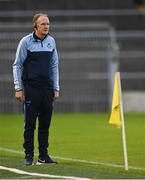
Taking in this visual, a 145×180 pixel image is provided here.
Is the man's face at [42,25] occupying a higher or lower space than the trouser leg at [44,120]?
higher

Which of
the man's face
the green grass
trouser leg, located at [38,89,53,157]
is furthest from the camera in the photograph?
trouser leg, located at [38,89,53,157]

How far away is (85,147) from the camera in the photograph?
49.7 ft

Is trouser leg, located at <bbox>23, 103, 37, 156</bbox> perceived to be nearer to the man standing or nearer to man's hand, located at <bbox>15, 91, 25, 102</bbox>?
the man standing

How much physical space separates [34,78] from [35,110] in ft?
1.53

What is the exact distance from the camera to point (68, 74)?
30.2 metres

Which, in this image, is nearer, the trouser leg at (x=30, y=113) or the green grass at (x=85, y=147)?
the green grass at (x=85, y=147)

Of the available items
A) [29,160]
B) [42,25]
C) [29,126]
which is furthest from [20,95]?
[42,25]

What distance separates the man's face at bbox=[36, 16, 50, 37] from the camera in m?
11.4

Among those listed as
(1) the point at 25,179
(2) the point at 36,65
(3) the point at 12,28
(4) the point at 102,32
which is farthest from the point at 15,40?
(1) the point at 25,179

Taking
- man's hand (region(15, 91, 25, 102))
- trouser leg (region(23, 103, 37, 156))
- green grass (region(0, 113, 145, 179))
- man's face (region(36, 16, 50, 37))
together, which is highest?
man's face (region(36, 16, 50, 37))

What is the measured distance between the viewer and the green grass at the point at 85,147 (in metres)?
10.6

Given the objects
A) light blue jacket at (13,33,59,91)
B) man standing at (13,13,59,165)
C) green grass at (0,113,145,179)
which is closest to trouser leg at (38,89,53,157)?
man standing at (13,13,59,165)

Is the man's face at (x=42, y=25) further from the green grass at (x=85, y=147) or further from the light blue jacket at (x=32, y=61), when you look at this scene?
the green grass at (x=85, y=147)

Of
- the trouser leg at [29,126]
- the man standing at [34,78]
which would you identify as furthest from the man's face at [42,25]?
the trouser leg at [29,126]
